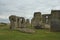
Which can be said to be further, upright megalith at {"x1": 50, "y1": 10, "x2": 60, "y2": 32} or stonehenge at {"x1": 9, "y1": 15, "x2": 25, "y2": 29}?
stonehenge at {"x1": 9, "y1": 15, "x2": 25, "y2": 29}

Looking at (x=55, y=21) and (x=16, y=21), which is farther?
(x=16, y=21)

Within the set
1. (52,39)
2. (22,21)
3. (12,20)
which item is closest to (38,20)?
(22,21)

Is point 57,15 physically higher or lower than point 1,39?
higher

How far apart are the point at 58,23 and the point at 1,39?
578 inches

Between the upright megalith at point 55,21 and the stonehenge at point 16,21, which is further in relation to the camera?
the stonehenge at point 16,21

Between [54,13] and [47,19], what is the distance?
14.8 m

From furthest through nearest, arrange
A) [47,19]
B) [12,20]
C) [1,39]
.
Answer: [47,19] < [12,20] < [1,39]

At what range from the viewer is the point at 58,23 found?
101 ft

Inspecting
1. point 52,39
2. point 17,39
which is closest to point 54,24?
point 52,39

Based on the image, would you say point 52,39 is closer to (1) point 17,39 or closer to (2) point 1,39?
(1) point 17,39

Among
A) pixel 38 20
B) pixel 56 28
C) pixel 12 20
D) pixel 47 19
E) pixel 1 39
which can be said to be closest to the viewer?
pixel 1 39

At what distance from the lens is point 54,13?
30922mm

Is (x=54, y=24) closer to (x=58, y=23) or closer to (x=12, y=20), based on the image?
(x=58, y=23)

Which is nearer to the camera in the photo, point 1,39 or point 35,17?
point 1,39
